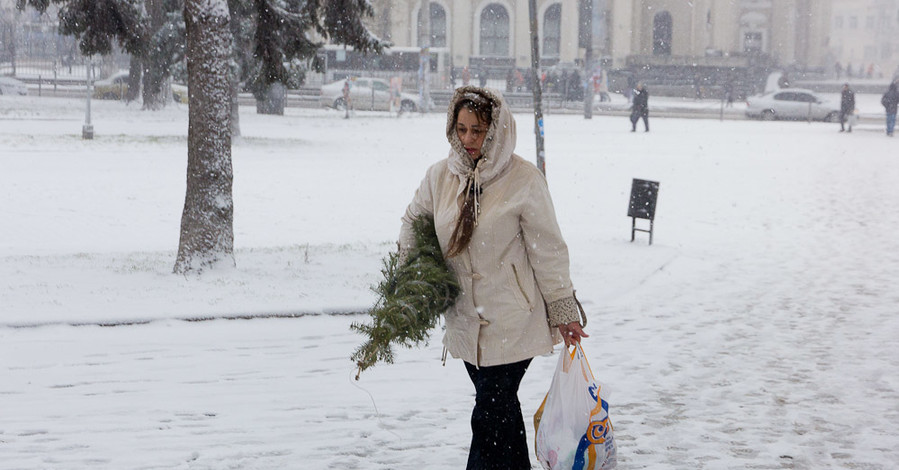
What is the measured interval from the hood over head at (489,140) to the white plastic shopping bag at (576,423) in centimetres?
77

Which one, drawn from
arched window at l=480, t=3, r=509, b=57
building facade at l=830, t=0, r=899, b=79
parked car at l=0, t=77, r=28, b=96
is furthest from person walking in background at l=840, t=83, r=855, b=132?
building facade at l=830, t=0, r=899, b=79

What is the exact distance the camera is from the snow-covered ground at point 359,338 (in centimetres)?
525

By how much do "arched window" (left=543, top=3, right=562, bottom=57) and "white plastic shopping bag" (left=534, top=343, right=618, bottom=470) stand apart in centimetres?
6152

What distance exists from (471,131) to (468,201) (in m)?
0.26

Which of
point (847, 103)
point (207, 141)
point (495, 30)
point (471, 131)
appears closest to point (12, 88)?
point (495, 30)

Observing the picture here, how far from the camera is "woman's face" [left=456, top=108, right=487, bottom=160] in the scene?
3863 millimetres

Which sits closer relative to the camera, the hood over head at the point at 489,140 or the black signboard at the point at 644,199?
the hood over head at the point at 489,140

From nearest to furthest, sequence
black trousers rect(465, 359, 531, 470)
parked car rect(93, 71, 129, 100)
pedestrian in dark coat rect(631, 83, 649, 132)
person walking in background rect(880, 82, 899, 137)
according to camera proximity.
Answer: black trousers rect(465, 359, 531, 470), person walking in background rect(880, 82, 899, 137), pedestrian in dark coat rect(631, 83, 649, 132), parked car rect(93, 71, 129, 100)

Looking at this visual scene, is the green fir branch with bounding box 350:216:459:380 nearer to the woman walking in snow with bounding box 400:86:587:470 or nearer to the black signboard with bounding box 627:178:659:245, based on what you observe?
the woman walking in snow with bounding box 400:86:587:470

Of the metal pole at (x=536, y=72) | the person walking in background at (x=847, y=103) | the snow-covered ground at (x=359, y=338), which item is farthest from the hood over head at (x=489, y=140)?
the person walking in background at (x=847, y=103)

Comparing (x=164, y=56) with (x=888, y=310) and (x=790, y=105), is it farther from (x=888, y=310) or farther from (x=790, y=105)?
(x=790, y=105)

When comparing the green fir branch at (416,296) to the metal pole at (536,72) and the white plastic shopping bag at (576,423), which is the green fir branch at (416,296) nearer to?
the white plastic shopping bag at (576,423)

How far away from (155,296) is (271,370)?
213cm

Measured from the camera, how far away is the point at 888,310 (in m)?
8.63
